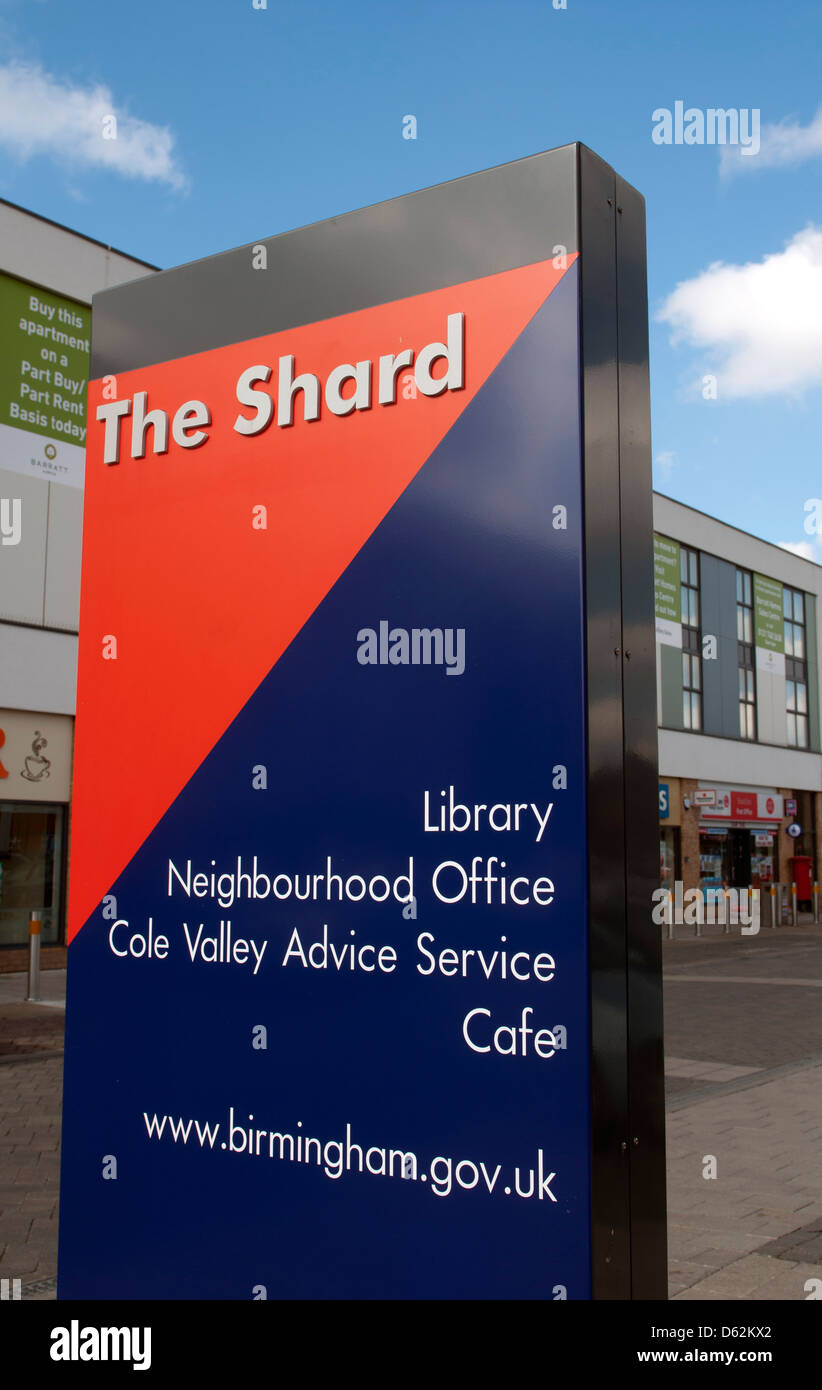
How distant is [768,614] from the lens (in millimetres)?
38625

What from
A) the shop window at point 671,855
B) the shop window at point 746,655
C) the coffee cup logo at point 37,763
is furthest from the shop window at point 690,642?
the coffee cup logo at point 37,763

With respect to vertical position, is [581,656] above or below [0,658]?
below

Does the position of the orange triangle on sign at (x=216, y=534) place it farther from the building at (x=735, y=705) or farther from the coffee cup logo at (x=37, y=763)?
the building at (x=735, y=705)

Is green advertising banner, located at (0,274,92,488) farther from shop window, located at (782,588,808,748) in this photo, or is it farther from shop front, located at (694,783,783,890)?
shop window, located at (782,588,808,748)

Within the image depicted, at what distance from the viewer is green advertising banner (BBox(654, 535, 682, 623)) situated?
32.5m

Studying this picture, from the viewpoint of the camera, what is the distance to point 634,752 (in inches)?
98.0

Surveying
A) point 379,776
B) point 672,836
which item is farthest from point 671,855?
point 379,776

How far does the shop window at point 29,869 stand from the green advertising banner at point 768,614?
25685 millimetres

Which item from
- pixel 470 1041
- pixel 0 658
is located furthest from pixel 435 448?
pixel 0 658

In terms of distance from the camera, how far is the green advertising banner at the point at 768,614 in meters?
38.0

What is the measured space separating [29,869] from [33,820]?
72 cm

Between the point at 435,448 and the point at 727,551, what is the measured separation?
35292 mm

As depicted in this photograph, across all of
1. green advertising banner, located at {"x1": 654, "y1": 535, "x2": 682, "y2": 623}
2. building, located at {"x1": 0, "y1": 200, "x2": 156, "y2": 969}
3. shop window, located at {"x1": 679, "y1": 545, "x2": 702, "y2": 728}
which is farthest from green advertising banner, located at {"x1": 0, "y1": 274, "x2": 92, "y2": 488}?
shop window, located at {"x1": 679, "y1": 545, "x2": 702, "y2": 728}
